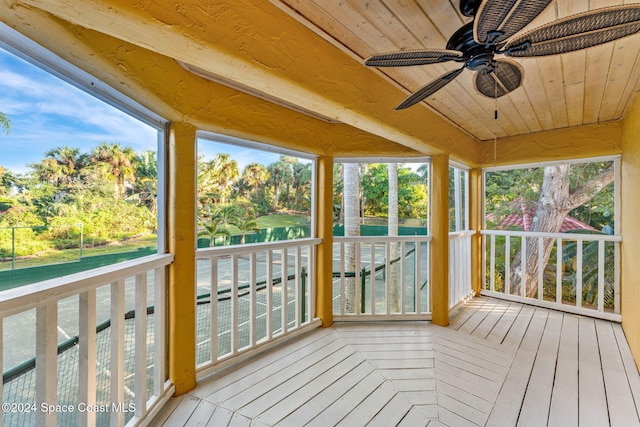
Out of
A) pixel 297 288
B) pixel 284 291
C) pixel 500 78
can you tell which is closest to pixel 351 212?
pixel 297 288

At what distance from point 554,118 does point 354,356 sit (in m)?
3.02

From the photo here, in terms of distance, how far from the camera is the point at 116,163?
1301 millimetres

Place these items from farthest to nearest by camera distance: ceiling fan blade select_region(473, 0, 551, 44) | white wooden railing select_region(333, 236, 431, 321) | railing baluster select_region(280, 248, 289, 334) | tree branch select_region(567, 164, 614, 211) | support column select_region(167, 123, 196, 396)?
tree branch select_region(567, 164, 614, 211) → white wooden railing select_region(333, 236, 431, 321) → railing baluster select_region(280, 248, 289, 334) → support column select_region(167, 123, 196, 396) → ceiling fan blade select_region(473, 0, 551, 44)

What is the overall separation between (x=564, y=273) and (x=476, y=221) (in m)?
1.07

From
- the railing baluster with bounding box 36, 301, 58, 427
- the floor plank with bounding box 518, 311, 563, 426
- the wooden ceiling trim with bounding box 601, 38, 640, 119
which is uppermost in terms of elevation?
the wooden ceiling trim with bounding box 601, 38, 640, 119

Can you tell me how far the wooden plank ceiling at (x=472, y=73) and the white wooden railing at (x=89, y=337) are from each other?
1442 mm

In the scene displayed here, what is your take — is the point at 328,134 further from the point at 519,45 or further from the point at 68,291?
the point at 68,291

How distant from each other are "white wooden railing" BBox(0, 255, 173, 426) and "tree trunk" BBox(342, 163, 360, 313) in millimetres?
1800

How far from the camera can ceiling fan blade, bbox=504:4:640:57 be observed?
85cm

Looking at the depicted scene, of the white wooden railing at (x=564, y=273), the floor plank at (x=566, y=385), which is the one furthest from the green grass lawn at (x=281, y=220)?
the white wooden railing at (x=564, y=273)

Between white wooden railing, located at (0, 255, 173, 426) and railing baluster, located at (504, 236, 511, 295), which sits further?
railing baluster, located at (504, 236, 511, 295)

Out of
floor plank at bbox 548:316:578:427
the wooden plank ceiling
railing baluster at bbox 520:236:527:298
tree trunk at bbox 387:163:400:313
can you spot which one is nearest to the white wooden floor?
floor plank at bbox 548:316:578:427

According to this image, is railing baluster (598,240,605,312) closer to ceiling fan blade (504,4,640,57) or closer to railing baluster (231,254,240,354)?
ceiling fan blade (504,4,640,57)

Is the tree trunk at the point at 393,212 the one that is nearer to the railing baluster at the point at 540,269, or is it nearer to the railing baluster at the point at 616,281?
the railing baluster at the point at 540,269
